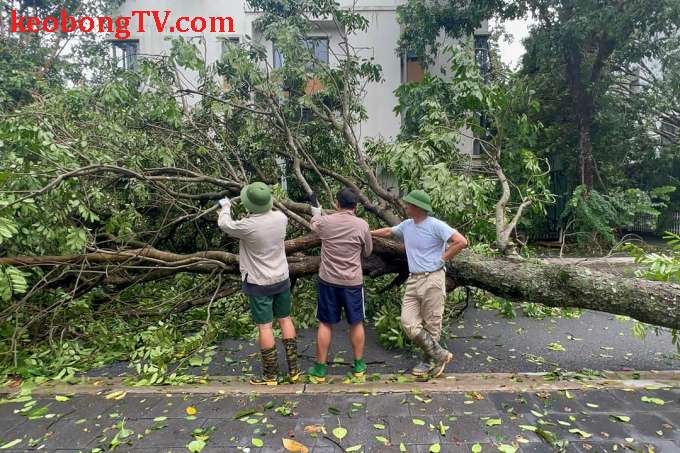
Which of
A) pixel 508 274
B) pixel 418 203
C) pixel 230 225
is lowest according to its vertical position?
pixel 508 274

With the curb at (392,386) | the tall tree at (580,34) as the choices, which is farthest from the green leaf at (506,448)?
the tall tree at (580,34)

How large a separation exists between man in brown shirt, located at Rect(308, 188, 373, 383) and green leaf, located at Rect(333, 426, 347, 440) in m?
0.71

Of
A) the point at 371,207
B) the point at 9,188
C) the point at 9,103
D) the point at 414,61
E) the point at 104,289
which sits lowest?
the point at 104,289

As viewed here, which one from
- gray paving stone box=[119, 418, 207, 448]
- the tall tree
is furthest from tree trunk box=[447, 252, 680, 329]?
the tall tree

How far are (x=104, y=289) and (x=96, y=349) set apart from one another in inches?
35.2

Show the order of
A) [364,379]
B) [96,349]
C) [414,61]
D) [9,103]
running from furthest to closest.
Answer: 1. [414,61]
2. [9,103]
3. [96,349]
4. [364,379]

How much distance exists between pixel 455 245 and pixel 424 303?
0.52m

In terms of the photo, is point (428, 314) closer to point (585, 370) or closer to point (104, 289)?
point (585, 370)

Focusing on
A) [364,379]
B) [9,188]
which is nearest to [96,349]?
[9,188]

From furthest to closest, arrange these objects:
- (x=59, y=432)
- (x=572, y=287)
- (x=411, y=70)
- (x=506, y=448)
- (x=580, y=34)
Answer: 1. (x=411, y=70)
2. (x=580, y=34)
3. (x=572, y=287)
4. (x=59, y=432)
5. (x=506, y=448)

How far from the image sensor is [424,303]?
3.43 metres

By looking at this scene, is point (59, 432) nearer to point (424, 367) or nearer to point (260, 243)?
point (260, 243)

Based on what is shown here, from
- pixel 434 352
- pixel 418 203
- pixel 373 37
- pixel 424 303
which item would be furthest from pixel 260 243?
pixel 373 37

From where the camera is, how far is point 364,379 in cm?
335
